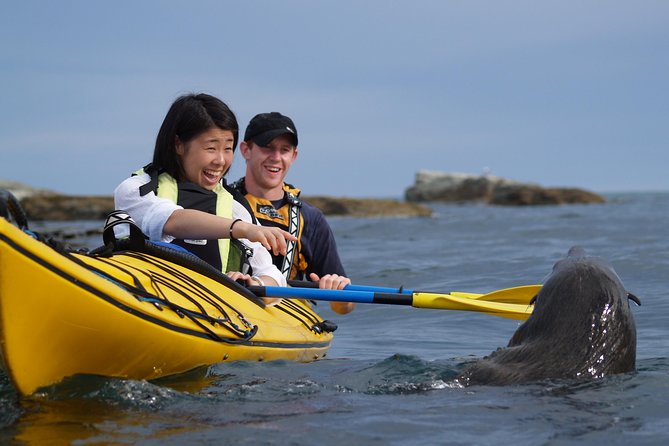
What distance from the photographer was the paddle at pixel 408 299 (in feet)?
18.1

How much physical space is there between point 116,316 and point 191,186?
1.43m

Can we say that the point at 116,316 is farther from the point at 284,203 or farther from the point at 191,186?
the point at 284,203

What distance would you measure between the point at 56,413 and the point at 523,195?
1653 inches

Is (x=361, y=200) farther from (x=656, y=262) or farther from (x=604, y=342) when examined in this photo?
(x=604, y=342)

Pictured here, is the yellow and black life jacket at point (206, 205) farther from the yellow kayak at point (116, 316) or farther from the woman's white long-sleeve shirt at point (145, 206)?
the yellow kayak at point (116, 316)

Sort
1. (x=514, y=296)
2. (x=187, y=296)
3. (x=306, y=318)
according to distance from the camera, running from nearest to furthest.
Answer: (x=187, y=296) → (x=306, y=318) → (x=514, y=296)

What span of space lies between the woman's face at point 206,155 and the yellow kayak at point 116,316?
24.3 inches

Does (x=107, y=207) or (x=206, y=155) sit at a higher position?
(x=206, y=155)

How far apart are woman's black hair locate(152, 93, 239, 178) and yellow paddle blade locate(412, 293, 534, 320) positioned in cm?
162

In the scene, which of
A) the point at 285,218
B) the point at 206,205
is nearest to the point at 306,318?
the point at 285,218

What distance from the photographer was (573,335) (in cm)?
427

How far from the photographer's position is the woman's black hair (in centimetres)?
538

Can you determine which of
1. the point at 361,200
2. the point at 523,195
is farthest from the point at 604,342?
the point at 523,195

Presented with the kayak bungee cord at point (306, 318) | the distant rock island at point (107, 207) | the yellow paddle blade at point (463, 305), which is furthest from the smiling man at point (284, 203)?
the distant rock island at point (107, 207)
